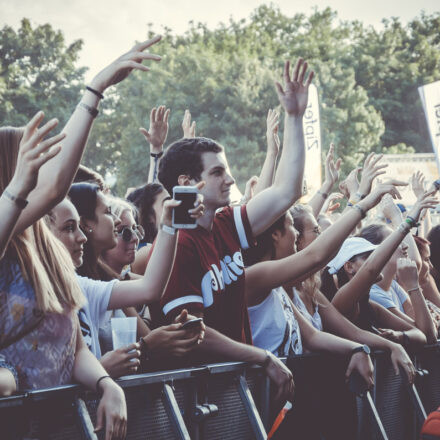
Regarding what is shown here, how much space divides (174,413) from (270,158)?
8.71 feet

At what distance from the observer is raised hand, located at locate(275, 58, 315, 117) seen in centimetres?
386

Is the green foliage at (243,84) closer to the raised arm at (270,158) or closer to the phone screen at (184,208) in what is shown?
the raised arm at (270,158)

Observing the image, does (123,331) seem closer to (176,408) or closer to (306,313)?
(176,408)

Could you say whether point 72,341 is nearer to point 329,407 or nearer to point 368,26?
point 329,407

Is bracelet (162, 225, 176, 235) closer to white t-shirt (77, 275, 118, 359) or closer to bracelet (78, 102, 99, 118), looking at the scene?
white t-shirt (77, 275, 118, 359)

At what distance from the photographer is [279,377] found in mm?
3352

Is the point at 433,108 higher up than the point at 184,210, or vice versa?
the point at 433,108

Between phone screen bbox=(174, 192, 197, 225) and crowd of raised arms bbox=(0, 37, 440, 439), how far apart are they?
1.1 inches

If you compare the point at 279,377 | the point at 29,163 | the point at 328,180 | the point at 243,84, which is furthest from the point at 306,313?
the point at 243,84

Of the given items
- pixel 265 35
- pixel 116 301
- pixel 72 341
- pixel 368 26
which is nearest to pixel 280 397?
pixel 116 301

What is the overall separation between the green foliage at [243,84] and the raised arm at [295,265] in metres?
29.2

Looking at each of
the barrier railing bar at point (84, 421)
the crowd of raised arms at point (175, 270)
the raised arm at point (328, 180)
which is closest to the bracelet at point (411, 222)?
the crowd of raised arms at point (175, 270)

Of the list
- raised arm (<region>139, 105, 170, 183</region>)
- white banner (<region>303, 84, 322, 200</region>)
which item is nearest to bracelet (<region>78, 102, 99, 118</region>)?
raised arm (<region>139, 105, 170, 183</region>)

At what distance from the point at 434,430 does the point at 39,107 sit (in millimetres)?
36961
